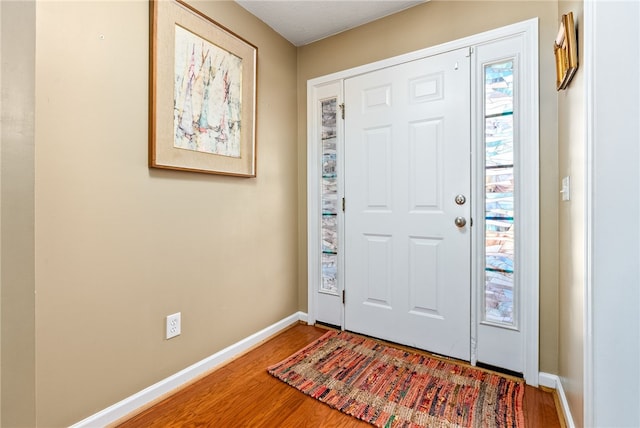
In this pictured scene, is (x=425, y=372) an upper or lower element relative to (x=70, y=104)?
lower

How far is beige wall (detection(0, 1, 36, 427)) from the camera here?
50cm

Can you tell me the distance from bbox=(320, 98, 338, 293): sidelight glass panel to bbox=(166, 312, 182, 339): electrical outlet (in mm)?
1149

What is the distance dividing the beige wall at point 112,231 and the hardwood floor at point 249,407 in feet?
0.51

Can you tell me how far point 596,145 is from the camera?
93 centimetres

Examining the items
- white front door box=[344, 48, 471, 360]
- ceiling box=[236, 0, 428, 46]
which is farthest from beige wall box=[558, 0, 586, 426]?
ceiling box=[236, 0, 428, 46]

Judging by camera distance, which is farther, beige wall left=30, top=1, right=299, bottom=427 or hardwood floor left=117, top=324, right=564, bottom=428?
hardwood floor left=117, top=324, right=564, bottom=428

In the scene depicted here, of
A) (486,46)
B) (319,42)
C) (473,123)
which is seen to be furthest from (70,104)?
(486,46)

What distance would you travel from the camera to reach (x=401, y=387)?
1.66 m

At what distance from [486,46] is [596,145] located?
3.95 feet

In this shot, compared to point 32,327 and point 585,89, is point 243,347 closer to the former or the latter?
point 32,327

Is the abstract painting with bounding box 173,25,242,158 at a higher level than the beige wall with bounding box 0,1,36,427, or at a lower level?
higher

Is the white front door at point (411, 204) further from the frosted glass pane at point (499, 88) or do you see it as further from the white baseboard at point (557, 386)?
the white baseboard at point (557, 386)

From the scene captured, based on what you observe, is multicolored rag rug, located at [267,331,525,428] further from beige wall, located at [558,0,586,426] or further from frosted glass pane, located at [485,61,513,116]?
frosted glass pane, located at [485,61,513,116]

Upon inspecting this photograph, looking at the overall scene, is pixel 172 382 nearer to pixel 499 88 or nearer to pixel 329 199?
pixel 329 199
